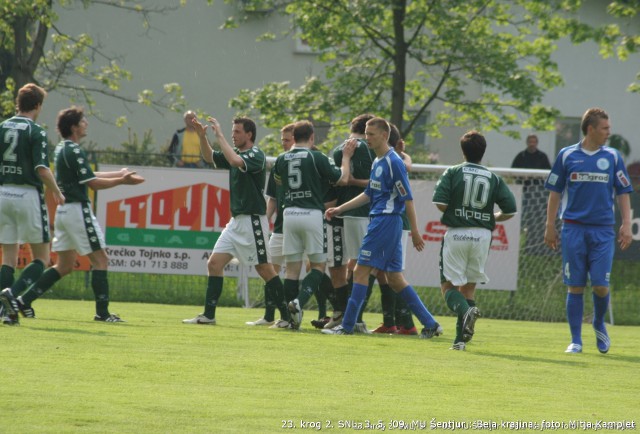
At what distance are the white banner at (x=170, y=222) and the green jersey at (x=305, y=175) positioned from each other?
216 inches

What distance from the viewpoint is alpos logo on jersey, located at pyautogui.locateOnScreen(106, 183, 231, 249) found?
57.4 feet

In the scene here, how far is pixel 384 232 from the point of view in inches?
436

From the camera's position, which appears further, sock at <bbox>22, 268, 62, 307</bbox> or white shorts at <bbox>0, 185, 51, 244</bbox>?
sock at <bbox>22, 268, 62, 307</bbox>

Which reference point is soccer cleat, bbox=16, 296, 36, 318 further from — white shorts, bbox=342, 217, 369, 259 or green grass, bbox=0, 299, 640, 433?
white shorts, bbox=342, 217, 369, 259

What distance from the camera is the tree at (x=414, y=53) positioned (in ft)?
77.5

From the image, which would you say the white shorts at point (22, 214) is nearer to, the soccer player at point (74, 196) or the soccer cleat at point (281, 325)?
the soccer player at point (74, 196)

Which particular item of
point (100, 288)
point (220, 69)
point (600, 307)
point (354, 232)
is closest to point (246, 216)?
point (354, 232)

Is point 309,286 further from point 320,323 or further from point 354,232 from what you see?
point 320,323

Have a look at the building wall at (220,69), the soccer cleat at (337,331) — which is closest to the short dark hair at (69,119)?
the soccer cleat at (337,331)

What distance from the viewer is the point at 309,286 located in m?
12.0

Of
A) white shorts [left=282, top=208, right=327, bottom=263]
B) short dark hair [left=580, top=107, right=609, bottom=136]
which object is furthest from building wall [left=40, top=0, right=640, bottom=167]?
short dark hair [left=580, top=107, right=609, bottom=136]

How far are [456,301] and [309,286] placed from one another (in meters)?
2.02

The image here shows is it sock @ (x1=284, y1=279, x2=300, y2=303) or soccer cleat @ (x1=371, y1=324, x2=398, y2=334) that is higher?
sock @ (x1=284, y1=279, x2=300, y2=303)

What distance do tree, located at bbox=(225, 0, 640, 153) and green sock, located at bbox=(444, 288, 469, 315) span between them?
12997 millimetres
